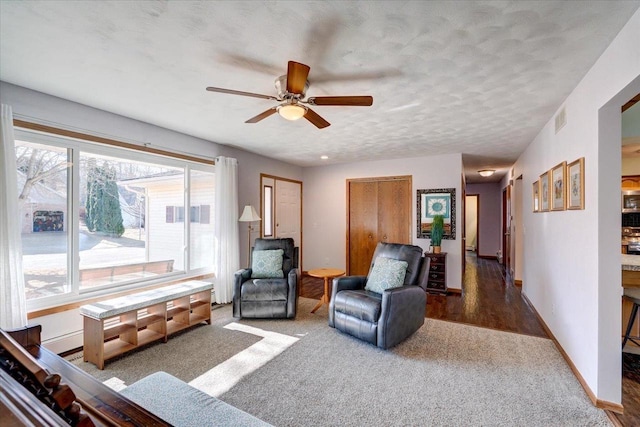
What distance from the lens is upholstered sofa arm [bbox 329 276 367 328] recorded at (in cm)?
333

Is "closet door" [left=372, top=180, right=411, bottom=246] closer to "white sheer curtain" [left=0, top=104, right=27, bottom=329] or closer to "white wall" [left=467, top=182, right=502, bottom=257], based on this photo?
"white wall" [left=467, top=182, right=502, bottom=257]

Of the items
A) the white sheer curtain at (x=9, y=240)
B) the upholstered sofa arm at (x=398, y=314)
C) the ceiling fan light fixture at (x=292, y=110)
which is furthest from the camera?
the upholstered sofa arm at (x=398, y=314)

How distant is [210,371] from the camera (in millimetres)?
2490

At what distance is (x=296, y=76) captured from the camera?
1920mm

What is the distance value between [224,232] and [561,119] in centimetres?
426

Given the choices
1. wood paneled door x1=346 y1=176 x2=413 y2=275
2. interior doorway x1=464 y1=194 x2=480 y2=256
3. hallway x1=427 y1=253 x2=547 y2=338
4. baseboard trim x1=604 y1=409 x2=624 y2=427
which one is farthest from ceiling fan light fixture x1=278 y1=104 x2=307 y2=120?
interior doorway x1=464 y1=194 x2=480 y2=256

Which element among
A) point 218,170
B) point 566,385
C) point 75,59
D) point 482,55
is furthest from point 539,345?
point 75,59

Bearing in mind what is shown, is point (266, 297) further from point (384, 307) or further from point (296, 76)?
point (296, 76)

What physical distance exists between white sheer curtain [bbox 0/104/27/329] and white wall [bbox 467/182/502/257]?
9.97m

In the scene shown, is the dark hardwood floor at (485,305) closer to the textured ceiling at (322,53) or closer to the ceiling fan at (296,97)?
the textured ceiling at (322,53)

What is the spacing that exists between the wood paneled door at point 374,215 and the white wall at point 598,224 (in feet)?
9.66

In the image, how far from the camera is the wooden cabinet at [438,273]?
16.5 ft

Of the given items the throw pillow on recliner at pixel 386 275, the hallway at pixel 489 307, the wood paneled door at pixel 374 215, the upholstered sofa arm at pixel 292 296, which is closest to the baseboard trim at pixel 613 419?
the hallway at pixel 489 307

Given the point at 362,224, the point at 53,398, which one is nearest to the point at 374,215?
the point at 362,224
